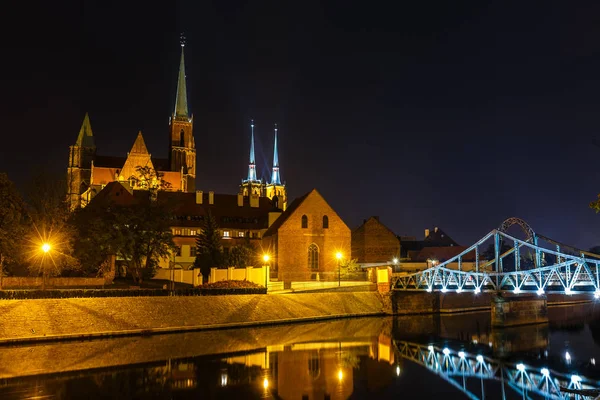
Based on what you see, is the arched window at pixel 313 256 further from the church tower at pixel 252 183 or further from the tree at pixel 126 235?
the church tower at pixel 252 183

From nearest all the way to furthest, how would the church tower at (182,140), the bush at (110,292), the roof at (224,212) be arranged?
the bush at (110,292) → the roof at (224,212) → the church tower at (182,140)

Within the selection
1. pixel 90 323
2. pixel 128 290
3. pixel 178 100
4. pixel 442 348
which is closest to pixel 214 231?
pixel 128 290

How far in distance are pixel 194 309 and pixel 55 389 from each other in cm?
2083

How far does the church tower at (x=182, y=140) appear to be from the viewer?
13725 centimetres

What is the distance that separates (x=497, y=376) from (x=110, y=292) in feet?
92.0

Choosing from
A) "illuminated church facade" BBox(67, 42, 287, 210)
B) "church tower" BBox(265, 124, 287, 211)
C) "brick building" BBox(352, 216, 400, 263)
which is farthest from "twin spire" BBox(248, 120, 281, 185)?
"brick building" BBox(352, 216, 400, 263)

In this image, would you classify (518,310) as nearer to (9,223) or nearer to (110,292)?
(110,292)

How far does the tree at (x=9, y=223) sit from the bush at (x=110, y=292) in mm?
6096

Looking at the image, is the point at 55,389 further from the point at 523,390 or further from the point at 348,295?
the point at 348,295

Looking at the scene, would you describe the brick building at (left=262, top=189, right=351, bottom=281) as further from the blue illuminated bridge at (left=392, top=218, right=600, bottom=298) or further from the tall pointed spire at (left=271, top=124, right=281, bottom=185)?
the tall pointed spire at (left=271, top=124, right=281, bottom=185)

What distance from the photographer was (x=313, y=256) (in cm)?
7319

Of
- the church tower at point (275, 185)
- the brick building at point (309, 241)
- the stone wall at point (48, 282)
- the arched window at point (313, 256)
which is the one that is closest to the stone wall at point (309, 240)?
the brick building at point (309, 241)

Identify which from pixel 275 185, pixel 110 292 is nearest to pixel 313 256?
pixel 110 292

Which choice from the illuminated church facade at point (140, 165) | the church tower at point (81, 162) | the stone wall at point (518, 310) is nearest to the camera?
the stone wall at point (518, 310)
